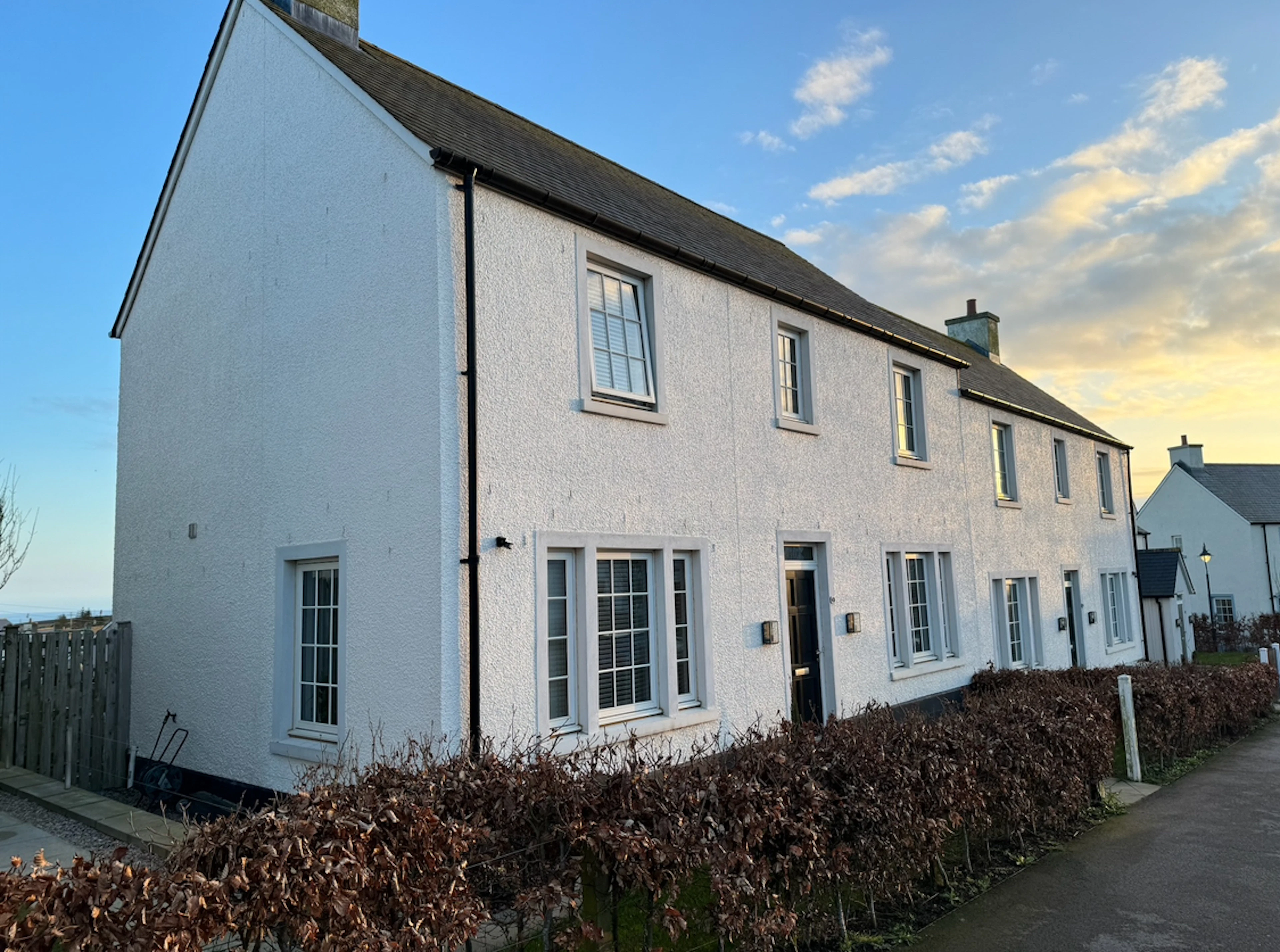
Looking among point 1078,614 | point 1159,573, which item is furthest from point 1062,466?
point 1159,573

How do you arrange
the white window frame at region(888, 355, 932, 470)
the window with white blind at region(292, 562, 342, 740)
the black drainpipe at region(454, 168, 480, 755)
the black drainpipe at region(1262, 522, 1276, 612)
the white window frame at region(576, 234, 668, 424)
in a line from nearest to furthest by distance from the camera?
the black drainpipe at region(454, 168, 480, 755)
the window with white blind at region(292, 562, 342, 740)
the white window frame at region(576, 234, 668, 424)
the white window frame at region(888, 355, 932, 470)
the black drainpipe at region(1262, 522, 1276, 612)

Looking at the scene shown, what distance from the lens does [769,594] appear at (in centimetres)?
1053

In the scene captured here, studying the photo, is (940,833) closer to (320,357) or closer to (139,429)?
(320,357)

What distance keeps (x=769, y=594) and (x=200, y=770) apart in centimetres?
688

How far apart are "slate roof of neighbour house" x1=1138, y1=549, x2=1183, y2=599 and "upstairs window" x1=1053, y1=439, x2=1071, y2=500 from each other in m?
5.82

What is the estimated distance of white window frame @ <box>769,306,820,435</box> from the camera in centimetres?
1127

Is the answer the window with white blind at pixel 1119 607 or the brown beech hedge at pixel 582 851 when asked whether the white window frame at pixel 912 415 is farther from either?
the window with white blind at pixel 1119 607

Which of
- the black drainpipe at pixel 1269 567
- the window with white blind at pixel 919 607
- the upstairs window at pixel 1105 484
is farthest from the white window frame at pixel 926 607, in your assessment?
the black drainpipe at pixel 1269 567

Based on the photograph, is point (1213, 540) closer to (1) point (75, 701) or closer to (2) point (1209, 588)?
(2) point (1209, 588)

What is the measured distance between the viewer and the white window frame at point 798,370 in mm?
11273

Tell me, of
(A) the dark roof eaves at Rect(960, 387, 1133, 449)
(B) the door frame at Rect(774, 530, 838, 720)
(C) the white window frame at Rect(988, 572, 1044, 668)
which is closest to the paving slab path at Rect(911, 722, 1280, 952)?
(B) the door frame at Rect(774, 530, 838, 720)

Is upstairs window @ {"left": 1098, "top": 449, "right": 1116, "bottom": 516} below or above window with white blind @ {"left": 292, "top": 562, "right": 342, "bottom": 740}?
above

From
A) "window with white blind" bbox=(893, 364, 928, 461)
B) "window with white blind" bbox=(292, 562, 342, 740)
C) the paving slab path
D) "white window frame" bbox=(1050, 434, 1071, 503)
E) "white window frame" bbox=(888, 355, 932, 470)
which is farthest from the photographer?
"white window frame" bbox=(1050, 434, 1071, 503)

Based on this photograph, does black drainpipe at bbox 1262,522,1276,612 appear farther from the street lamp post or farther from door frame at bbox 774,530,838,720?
door frame at bbox 774,530,838,720
